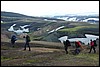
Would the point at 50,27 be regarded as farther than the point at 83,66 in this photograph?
Yes

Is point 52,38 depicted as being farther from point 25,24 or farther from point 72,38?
point 25,24

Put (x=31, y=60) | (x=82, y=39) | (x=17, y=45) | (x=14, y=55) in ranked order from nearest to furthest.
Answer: (x=31, y=60) → (x=14, y=55) → (x=17, y=45) → (x=82, y=39)

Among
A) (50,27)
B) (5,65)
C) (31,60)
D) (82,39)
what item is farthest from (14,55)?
(50,27)

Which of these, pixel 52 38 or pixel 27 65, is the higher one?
pixel 27 65

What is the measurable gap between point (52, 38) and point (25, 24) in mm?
26152

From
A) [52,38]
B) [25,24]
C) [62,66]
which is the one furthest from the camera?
[25,24]

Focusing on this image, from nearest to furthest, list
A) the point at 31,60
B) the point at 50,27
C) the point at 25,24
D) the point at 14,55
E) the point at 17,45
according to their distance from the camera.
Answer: the point at 31,60 → the point at 14,55 → the point at 17,45 → the point at 50,27 → the point at 25,24

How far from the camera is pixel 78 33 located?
167ft

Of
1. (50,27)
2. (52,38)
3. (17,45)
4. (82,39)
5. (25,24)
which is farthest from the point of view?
(25,24)

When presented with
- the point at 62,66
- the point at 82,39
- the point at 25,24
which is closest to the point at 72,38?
the point at 82,39

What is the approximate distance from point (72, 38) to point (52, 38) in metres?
4.69

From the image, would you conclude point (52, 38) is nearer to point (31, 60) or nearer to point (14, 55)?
point (14, 55)

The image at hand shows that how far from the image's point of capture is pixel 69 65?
2047cm

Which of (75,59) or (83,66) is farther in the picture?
(75,59)
